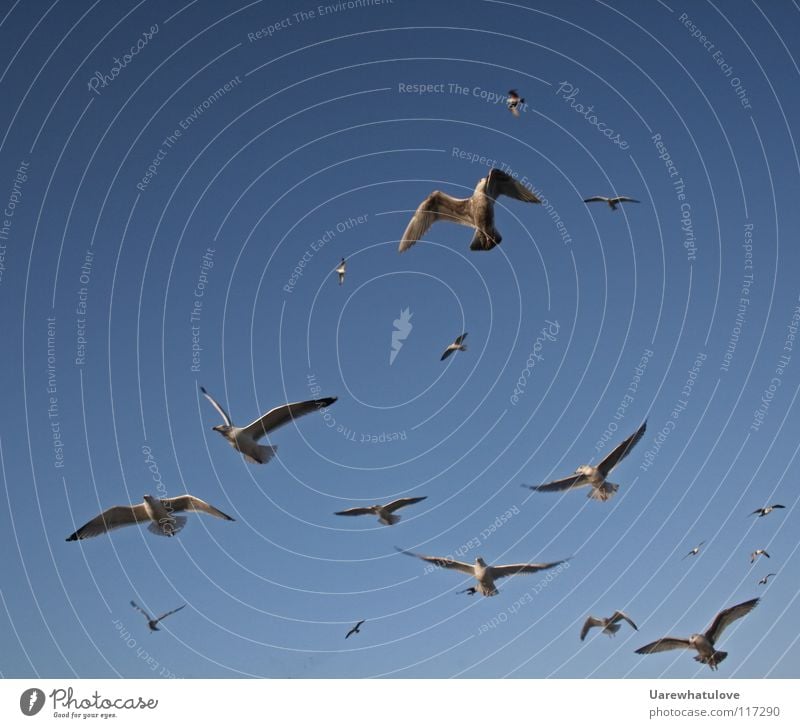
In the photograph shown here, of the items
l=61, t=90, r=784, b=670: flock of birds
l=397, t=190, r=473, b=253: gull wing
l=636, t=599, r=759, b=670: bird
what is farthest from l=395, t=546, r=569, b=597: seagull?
l=397, t=190, r=473, b=253: gull wing

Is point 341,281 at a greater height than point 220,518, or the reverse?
point 341,281

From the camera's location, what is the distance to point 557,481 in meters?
32.5

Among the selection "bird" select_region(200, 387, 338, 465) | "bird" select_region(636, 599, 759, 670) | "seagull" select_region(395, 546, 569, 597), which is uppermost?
"bird" select_region(200, 387, 338, 465)

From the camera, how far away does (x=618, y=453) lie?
32094 millimetres

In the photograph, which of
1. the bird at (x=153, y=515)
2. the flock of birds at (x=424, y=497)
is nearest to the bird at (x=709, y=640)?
the flock of birds at (x=424, y=497)

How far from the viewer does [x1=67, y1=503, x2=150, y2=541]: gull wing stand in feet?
96.8

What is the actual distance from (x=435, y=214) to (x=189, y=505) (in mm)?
12170

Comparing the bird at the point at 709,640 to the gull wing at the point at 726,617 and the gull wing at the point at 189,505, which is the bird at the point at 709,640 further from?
the gull wing at the point at 189,505

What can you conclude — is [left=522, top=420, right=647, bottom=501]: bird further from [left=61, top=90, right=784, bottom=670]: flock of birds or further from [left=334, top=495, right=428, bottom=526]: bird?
[left=334, top=495, right=428, bottom=526]: bird

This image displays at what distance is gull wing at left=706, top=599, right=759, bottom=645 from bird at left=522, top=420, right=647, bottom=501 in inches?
212
